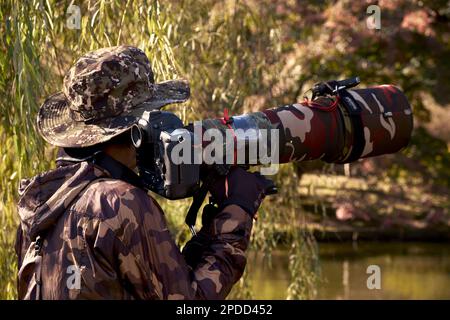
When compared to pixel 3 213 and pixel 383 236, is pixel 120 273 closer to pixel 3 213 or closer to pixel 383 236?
pixel 3 213

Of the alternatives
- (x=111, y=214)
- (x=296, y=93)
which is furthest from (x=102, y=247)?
(x=296, y=93)

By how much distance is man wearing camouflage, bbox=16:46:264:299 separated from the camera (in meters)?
1.59

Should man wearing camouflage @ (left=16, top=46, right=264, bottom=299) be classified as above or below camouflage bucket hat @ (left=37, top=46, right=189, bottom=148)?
below

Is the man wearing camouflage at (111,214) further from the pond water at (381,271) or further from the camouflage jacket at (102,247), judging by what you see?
the pond water at (381,271)

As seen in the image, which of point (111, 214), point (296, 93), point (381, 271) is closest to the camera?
point (111, 214)

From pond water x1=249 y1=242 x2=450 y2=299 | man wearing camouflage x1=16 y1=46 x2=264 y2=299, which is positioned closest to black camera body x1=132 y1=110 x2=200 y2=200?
man wearing camouflage x1=16 y1=46 x2=264 y2=299

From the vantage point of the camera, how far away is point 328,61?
948cm

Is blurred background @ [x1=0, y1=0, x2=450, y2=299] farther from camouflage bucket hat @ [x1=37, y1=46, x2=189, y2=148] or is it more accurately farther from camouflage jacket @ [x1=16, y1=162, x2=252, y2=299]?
camouflage jacket @ [x1=16, y1=162, x2=252, y2=299]

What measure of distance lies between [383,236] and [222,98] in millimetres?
7050

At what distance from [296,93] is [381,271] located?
2.63 metres

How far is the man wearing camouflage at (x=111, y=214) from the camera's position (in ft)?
5.21

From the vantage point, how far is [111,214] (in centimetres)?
158

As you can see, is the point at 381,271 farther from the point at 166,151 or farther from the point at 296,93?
the point at 166,151
